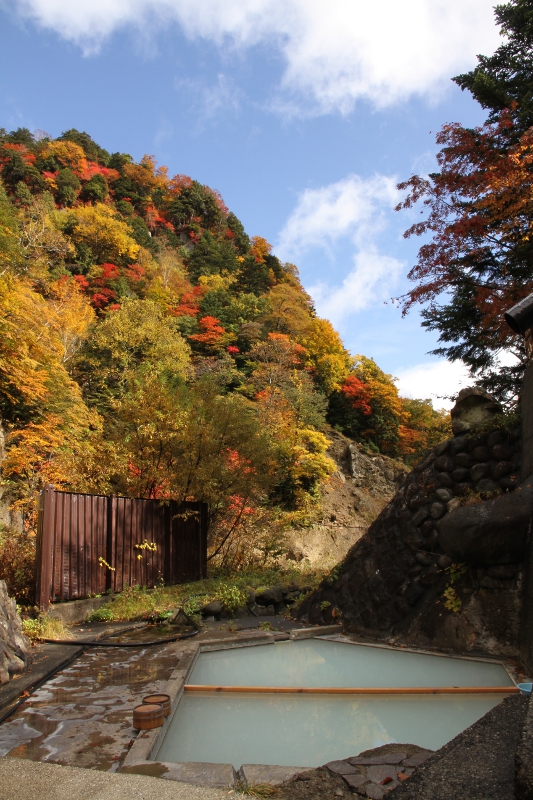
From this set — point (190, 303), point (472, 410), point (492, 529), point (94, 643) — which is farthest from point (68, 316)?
point (492, 529)

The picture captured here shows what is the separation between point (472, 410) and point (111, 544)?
19.7ft

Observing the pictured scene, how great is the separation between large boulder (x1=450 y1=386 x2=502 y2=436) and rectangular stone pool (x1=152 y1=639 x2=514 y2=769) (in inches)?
112

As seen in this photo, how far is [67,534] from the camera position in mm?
7406

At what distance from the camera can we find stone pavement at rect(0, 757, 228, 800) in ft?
7.28

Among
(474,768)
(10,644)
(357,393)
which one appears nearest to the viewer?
(474,768)

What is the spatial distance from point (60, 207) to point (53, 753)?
4745 cm

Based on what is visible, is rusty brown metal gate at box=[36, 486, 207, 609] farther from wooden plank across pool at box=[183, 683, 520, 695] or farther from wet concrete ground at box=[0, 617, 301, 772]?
wooden plank across pool at box=[183, 683, 520, 695]

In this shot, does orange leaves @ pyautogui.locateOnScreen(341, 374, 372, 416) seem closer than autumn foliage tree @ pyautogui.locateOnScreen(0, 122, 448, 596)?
No

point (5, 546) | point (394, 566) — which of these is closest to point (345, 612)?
point (394, 566)

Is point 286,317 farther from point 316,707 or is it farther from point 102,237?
point 316,707

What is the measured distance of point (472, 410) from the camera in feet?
21.9

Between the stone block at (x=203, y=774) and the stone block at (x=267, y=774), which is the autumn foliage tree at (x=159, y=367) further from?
the stone block at (x=267, y=774)

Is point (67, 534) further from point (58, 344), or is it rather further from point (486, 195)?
point (58, 344)

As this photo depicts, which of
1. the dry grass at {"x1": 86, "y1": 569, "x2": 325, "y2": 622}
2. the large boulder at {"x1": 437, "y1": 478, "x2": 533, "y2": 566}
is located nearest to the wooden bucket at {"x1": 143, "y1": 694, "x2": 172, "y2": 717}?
the large boulder at {"x1": 437, "y1": 478, "x2": 533, "y2": 566}
